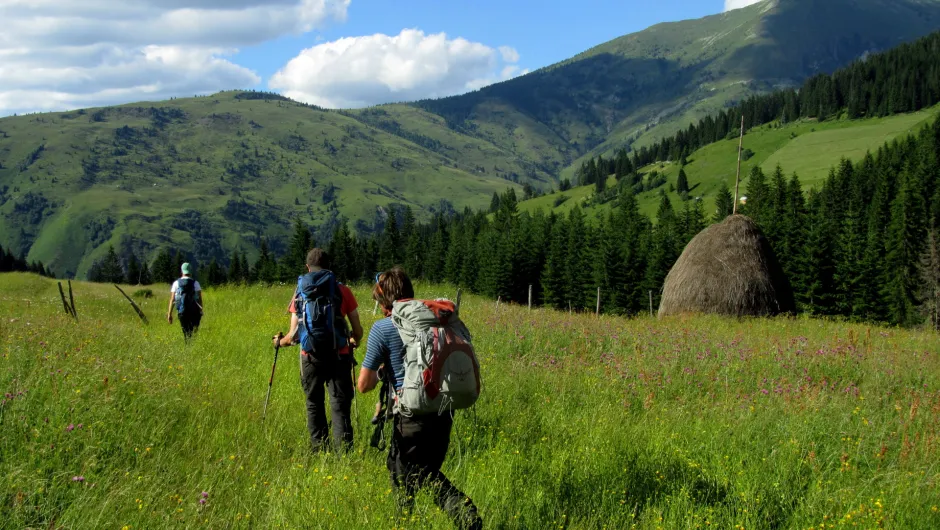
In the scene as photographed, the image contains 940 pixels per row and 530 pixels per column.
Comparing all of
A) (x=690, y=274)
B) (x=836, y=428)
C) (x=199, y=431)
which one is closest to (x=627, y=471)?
(x=836, y=428)

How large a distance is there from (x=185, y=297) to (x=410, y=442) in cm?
861

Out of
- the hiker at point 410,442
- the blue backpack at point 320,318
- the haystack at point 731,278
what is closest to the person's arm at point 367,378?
the hiker at point 410,442

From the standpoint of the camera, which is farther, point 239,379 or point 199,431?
point 239,379

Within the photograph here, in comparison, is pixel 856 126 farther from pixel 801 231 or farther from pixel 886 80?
pixel 801 231

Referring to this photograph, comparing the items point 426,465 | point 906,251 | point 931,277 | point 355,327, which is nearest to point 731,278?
point 355,327

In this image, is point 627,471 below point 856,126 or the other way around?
below

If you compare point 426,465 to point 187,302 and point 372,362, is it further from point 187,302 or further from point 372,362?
point 187,302

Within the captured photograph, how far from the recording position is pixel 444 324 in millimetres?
4156

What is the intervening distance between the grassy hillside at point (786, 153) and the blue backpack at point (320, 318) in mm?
118727

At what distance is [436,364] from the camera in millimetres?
4043

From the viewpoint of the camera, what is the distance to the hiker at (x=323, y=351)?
6020mm

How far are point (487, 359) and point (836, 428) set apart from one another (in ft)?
17.0

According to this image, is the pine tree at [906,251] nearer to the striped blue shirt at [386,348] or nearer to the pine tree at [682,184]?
the striped blue shirt at [386,348]

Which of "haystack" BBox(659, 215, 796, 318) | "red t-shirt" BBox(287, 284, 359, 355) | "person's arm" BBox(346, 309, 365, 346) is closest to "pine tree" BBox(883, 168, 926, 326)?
"haystack" BBox(659, 215, 796, 318)
